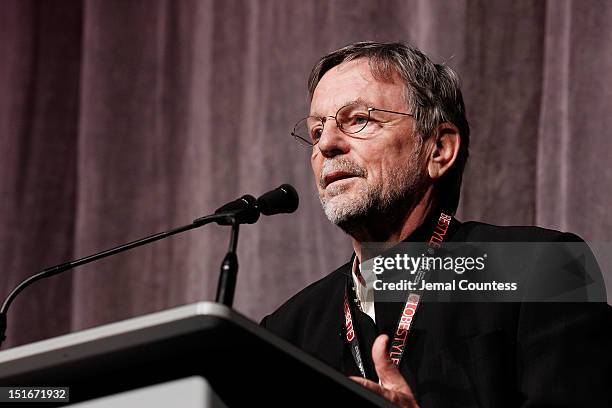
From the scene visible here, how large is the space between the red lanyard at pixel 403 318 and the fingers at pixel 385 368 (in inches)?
19.6

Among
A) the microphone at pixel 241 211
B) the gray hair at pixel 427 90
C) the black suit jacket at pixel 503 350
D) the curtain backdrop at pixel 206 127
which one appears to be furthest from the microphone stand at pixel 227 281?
the curtain backdrop at pixel 206 127

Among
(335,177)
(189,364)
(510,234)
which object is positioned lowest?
(189,364)

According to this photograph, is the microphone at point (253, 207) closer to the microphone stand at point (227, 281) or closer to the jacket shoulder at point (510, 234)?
the microphone stand at point (227, 281)

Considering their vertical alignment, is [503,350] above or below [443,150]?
below

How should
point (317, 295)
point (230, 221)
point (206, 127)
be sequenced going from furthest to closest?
point (206, 127), point (317, 295), point (230, 221)

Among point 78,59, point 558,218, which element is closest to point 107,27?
point 78,59

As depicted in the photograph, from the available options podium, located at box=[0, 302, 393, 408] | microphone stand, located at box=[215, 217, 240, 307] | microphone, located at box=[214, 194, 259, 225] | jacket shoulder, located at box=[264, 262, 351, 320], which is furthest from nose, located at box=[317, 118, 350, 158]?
podium, located at box=[0, 302, 393, 408]

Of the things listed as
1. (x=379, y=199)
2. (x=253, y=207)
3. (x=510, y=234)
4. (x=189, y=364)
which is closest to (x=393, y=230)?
(x=379, y=199)

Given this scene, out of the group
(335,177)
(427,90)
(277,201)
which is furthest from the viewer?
(427,90)

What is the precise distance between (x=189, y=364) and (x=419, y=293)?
100 centimetres

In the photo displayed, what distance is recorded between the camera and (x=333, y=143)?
7.95 ft

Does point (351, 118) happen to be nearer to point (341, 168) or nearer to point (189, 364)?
point (341, 168)

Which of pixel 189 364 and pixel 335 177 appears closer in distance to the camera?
pixel 189 364

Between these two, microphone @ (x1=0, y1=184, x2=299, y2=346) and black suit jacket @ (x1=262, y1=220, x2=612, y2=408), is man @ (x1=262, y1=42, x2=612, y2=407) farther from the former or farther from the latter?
microphone @ (x1=0, y1=184, x2=299, y2=346)
